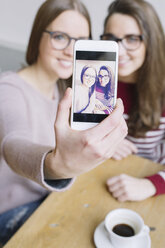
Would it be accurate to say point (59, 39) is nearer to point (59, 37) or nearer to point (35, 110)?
point (59, 37)

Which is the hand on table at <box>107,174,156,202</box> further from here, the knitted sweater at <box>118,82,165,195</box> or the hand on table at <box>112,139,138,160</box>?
the knitted sweater at <box>118,82,165,195</box>

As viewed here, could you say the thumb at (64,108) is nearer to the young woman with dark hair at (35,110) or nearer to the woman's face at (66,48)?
the young woman with dark hair at (35,110)

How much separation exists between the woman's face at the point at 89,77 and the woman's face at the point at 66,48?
0.50 meters

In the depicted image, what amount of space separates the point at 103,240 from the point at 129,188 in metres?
0.20

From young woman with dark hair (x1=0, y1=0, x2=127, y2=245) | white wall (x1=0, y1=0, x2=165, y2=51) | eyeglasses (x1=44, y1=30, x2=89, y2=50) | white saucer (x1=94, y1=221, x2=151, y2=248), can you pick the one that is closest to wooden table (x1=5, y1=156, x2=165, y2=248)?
white saucer (x1=94, y1=221, x2=151, y2=248)

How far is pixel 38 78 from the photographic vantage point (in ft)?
3.49

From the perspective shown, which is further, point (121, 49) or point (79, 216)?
point (121, 49)

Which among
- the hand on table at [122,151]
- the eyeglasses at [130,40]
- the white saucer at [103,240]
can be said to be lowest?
the white saucer at [103,240]

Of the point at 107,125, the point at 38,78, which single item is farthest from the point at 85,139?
the point at 38,78

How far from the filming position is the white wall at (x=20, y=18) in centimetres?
148

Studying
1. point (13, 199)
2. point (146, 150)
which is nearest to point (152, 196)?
point (146, 150)

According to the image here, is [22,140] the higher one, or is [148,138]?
[22,140]

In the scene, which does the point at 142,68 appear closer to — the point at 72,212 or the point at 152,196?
the point at 152,196

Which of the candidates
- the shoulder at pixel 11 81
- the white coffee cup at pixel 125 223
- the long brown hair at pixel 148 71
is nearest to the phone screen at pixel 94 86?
the white coffee cup at pixel 125 223
